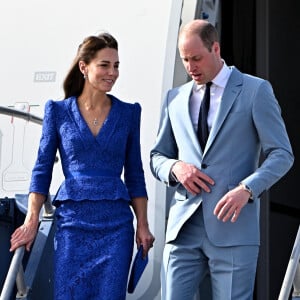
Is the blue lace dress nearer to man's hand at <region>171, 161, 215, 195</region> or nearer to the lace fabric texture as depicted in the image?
the lace fabric texture

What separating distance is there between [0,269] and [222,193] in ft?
3.67

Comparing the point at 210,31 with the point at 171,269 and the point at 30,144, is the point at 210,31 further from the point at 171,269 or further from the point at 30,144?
the point at 30,144

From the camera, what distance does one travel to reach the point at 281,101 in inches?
215

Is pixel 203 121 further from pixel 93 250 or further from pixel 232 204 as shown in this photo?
pixel 93 250

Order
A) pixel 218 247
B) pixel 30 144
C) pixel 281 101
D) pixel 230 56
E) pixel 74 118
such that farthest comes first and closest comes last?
pixel 281 101, pixel 230 56, pixel 30 144, pixel 74 118, pixel 218 247

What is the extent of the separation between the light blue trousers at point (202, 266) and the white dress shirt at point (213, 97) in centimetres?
33

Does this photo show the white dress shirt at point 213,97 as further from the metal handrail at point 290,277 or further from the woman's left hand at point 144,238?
the metal handrail at point 290,277

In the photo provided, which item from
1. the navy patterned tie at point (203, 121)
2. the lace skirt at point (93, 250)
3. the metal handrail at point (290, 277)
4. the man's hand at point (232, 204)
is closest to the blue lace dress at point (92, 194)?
the lace skirt at point (93, 250)

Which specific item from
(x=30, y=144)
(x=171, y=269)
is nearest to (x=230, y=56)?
(x=30, y=144)

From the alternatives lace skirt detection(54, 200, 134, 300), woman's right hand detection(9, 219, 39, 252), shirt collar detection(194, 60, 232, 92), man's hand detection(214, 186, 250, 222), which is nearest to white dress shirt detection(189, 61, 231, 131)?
shirt collar detection(194, 60, 232, 92)

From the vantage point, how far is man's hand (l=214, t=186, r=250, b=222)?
273 centimetres

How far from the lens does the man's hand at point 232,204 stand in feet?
8.95

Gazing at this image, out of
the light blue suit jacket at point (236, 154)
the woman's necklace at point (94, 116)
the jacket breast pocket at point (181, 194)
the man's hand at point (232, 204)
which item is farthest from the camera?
the woman's necklace at point (94, 116)

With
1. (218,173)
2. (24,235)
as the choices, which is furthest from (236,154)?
(24,235)
